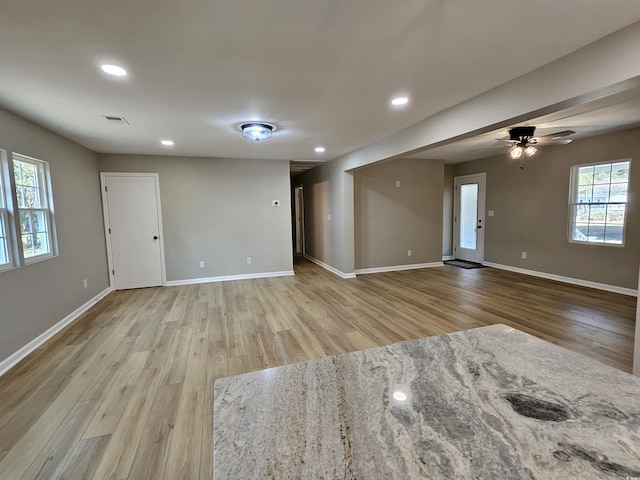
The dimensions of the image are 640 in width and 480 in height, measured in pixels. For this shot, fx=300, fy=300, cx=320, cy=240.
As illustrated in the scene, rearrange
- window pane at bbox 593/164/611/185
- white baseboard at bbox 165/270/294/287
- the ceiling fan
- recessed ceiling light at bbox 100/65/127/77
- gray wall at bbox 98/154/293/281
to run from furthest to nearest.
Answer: white baseboard at bbox 165/270/294/287 < gray wall at bbox 98/154/293/281 < window pane at bbox 593/164/611/185 < the ceiling fan < recessed ceiling light at bbox 100/65/127/77

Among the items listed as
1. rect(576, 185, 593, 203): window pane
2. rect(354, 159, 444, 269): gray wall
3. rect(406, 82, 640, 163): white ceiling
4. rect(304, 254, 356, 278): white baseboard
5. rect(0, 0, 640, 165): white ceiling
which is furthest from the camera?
rect(354, 159, 444, 269): gray wall

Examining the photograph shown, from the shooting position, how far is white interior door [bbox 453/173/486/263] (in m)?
7.03

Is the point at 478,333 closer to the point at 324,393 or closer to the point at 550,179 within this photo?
the point at 324,393

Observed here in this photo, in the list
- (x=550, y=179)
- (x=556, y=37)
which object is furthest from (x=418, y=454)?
(x=550, y=179)

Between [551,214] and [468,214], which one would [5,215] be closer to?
[551,214]

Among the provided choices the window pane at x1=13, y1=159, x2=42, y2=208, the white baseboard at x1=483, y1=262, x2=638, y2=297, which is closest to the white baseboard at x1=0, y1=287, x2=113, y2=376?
the window pane at x1=13, y1=159, x2=42, y2=208

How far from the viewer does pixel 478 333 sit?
1.28 metres

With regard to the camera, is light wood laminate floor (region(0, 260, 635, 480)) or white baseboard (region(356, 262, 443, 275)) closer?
light wood laminate floor (region(0, 260, 635, 480))

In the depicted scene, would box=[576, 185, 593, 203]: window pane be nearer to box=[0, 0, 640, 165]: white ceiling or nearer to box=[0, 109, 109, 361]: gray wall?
box=[0, 0, 640, 165]: white ceiling

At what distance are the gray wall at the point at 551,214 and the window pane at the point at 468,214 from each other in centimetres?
36

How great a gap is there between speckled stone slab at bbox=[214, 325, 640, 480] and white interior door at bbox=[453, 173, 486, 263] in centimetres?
668

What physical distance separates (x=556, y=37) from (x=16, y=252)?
4.84m

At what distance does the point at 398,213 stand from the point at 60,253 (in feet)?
18.9

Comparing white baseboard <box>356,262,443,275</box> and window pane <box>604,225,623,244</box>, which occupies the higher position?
window pane <box>604,225,623,244</box>
